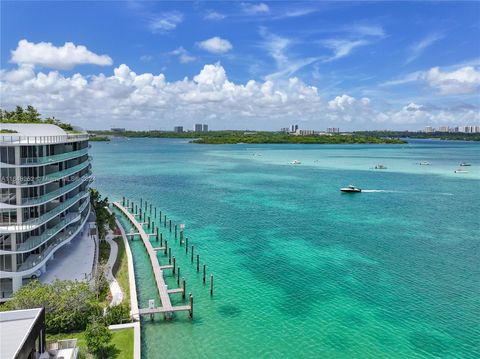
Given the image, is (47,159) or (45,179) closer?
(45,179)

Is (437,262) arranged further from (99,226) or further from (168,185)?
(168,185)

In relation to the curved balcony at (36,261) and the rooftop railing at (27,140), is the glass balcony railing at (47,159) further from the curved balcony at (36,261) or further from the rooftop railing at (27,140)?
the curved balcony at (36,261)

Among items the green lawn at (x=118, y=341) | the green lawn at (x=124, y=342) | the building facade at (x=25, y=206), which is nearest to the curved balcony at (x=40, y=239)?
the building facade at (x=25, y=206)

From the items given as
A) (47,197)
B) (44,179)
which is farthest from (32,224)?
(44,179)

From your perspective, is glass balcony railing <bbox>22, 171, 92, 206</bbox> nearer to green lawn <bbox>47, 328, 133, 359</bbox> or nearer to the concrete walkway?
the concrete walkway

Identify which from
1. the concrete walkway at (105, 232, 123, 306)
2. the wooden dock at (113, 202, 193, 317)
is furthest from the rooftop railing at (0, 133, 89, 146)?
the wooden dock at (113, 202, 193, 317)

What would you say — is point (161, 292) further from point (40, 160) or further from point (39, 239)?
point (40, 160)
